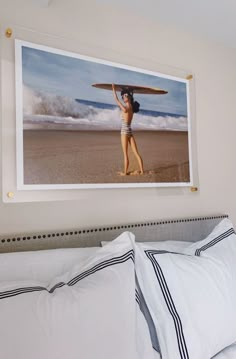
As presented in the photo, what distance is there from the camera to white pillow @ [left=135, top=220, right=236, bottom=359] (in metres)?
0.98

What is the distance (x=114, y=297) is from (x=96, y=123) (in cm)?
87

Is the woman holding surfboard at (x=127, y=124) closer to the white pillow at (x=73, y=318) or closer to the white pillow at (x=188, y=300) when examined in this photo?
the white pillow at (x=188, y=300)

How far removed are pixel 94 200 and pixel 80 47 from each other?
0.77 m

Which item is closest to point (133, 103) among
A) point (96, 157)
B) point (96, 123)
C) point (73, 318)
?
point (96, 123)

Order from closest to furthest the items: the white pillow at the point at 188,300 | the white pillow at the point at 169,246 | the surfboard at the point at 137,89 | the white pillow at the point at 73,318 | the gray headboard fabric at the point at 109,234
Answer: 1. the white pillow at the point at 73,318
2. the white pillow at the point at 188,300
3. the gray headboard fabric at the point at 109,234
4. the white pillow at the point at 169,246
5. the surfboard at the point at 137,89

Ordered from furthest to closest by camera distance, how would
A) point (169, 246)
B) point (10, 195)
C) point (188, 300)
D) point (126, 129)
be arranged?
point (126, 129) → point (169, 246) → point (10, 195) → point (188, 300)

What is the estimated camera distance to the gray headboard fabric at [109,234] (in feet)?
4.00

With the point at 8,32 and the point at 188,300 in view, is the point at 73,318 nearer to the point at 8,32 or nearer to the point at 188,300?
the point at 188,300

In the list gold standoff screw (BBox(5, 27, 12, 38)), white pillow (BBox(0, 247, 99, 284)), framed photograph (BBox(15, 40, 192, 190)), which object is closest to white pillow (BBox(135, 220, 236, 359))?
white pillow (BBox(0, 247, 99, 284))

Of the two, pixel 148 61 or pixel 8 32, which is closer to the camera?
pixel 8 32

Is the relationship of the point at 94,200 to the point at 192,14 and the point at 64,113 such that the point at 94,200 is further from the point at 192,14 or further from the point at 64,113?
the point at 192,14

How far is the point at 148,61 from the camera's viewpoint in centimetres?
163

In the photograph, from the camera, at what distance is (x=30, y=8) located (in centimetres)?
130

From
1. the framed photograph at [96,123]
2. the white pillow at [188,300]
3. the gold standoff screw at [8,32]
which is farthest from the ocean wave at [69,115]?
the white pillow at [188,300]
